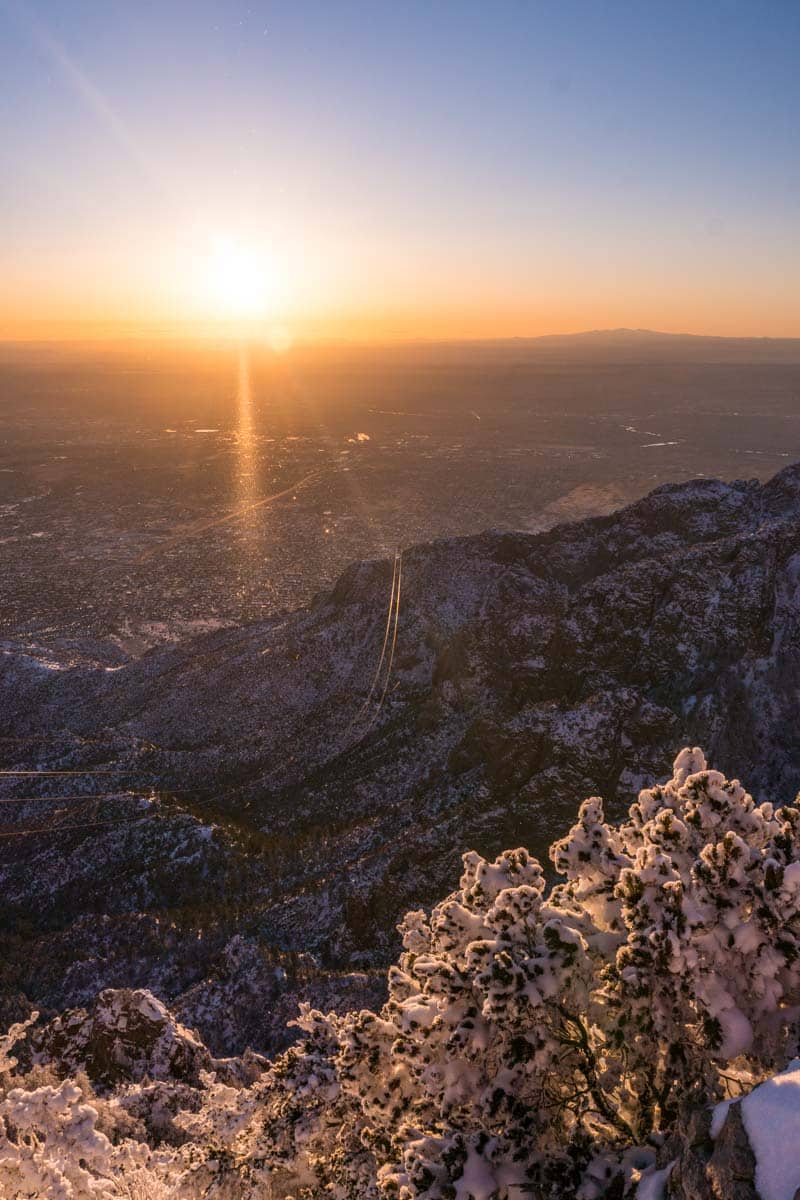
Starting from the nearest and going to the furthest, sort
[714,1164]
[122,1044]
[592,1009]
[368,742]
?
[714,1164] → [592,1009] → [122,1044] → [368,742]

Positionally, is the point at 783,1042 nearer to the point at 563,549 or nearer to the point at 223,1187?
the point at 223,1187

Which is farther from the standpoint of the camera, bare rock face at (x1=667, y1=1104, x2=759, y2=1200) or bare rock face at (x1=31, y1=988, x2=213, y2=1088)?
bare rock face at (x1=31, y1=988, x2=213, y2=1088)

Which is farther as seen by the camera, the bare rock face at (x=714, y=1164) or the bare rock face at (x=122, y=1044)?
the bare rock face at (x=122, y=1044)

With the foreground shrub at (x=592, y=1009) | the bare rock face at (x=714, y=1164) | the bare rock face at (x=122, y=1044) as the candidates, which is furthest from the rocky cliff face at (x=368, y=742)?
the bare rock face at (x=714, y=1164)

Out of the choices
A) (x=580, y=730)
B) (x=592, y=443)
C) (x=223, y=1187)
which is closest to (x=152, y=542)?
(x=580, y=730)

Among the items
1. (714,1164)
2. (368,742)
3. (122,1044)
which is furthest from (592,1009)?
(368,742)

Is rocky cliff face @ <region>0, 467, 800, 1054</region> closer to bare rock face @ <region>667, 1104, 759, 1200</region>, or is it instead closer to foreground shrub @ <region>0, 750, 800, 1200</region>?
foreground shrub @ <region>0, 750, 800, 1200</region>

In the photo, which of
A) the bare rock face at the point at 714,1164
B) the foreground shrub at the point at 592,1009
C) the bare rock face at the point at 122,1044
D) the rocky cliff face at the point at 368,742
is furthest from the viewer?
the rocky cliff face at the point at 368,742

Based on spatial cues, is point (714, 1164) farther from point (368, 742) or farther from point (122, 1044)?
point (368, 742)

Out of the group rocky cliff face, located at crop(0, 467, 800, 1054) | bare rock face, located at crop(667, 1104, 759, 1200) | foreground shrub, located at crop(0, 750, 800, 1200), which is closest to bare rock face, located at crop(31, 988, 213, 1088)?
rocky cliff face, located at crop(0, 467, 800, 1054)

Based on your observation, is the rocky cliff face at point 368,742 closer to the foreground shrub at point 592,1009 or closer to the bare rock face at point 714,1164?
the foreground shrub at point 592,1009
